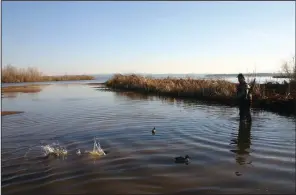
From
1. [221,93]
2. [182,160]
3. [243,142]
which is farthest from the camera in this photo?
[221,93]

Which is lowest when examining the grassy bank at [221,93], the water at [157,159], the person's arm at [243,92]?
the water at [157,159]

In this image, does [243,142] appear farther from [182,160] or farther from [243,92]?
[243,92]

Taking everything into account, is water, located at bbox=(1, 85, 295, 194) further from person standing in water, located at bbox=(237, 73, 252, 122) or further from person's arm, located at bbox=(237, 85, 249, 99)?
person's arm, located at bbox=(237, 85, 249, 99)

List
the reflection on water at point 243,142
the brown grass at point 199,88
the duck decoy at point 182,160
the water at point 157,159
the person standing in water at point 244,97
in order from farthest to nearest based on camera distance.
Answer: the brown grass at point 199,88 < the person standing in water at point 244,97 < the reflection on water at point 243,142 < the duck decoy at point 182,160 < the water at point 157,159

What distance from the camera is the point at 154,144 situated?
9.34m

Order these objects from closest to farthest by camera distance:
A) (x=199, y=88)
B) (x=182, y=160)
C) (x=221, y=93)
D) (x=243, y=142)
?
(x=182, y=160) → (x=243, y=142) → (x=221, y=93) → (x=199, y=88)

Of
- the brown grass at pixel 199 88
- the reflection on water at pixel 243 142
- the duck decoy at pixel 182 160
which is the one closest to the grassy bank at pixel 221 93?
the brown grass at pixel 199 88

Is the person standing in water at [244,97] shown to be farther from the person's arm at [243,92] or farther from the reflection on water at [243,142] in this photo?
the reflection on water at [243,142]

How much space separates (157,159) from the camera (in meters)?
7.70

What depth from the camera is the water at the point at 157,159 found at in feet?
19.5

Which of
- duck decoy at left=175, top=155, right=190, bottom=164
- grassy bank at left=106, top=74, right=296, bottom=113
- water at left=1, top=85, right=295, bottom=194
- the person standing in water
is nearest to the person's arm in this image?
the person standing in water

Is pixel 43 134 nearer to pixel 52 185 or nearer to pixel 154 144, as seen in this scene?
pixel 154 144

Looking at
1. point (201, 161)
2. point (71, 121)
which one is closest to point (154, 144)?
point (201, 161)

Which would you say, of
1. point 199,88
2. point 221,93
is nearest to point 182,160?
point 221,93
